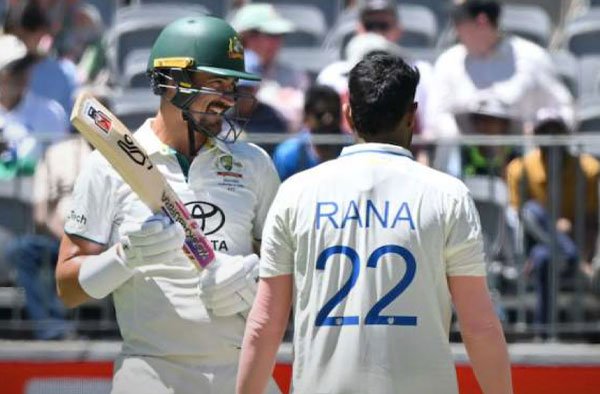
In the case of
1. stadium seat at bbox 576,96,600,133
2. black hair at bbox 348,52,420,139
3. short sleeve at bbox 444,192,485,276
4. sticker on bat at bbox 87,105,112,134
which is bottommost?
stadium seat at bbox 576,96,600,133

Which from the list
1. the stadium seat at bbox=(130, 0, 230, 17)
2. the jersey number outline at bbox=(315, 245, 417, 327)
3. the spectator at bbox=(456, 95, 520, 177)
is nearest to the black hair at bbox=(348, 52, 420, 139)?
the jersey number outline at bbox=(315, 245, 417, 327)

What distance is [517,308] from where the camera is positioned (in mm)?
7566

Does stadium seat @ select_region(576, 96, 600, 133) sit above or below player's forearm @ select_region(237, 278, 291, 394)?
below

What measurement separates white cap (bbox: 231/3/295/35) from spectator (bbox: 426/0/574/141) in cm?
114

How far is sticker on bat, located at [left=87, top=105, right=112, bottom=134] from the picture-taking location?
447 cm

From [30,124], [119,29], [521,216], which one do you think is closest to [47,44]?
[119,29]

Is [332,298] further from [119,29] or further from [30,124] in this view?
[119,29]

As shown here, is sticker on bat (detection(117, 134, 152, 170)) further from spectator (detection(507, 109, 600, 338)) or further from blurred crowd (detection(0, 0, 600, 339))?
spectator (detection(507, 109, 600, 338))

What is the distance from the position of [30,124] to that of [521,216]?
10.4 feet

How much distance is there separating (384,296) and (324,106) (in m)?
4.04

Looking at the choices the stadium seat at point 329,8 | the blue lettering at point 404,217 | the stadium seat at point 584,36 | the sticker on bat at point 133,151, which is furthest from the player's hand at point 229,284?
the stadium seat at point 329,8

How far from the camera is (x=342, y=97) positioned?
8.39m

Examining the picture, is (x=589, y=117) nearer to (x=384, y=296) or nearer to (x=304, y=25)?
(x=304, y=25)

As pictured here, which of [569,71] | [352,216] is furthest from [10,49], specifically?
[352,216]
